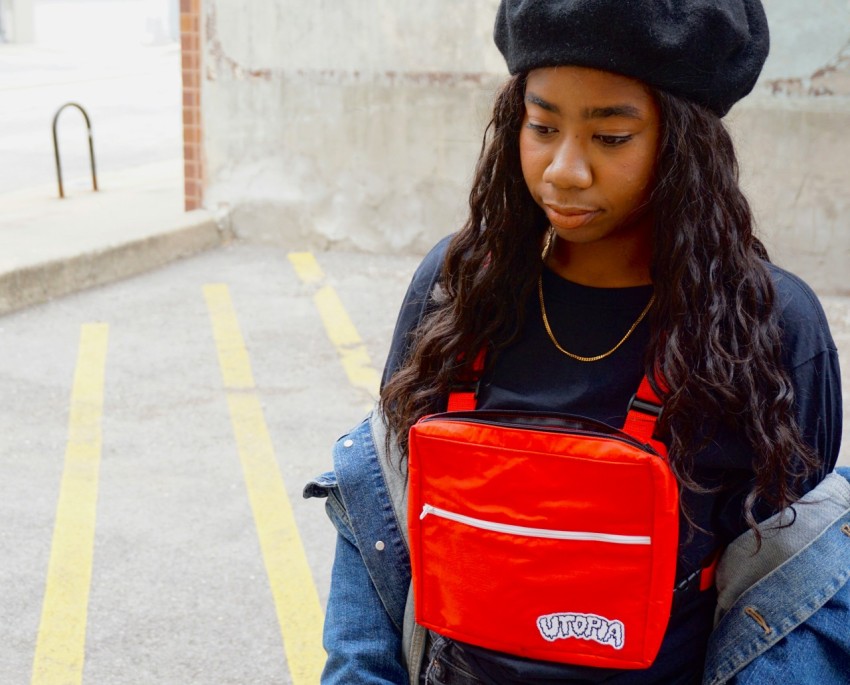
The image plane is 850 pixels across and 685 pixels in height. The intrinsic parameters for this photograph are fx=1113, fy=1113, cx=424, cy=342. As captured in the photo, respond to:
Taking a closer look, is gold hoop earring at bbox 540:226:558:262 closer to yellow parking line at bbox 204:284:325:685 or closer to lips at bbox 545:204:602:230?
lips at bbox 545:204:602:230

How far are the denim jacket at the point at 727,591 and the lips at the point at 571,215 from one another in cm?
47

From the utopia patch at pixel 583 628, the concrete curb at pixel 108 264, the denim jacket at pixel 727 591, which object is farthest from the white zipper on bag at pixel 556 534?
the concrete curb at pixel 108 264

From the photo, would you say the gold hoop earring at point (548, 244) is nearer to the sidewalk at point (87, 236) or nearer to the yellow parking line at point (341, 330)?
the yellow parking line at point (341, 330)

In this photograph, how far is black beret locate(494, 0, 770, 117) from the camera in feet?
5.10

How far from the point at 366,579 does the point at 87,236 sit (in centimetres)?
671

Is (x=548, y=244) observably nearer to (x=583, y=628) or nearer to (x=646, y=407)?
(x=646, y=407)

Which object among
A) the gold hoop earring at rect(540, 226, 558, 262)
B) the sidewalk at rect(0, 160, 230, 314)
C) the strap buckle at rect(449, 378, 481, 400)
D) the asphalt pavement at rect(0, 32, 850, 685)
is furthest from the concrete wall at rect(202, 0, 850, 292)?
the strap buckle at rect(449, 378, 481, 400)

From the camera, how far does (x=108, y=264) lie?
776 centimetres

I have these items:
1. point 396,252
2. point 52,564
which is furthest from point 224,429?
point 396,252

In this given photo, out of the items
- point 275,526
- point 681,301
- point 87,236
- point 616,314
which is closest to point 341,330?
point 87,236

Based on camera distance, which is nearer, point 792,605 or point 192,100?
point 792,605

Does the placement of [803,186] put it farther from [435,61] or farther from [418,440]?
[418,440]

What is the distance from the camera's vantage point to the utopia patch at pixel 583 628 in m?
1.58

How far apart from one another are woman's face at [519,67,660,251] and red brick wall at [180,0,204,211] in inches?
289
